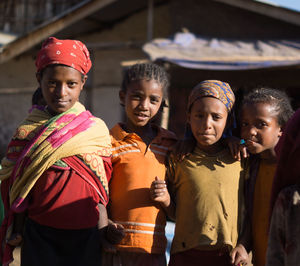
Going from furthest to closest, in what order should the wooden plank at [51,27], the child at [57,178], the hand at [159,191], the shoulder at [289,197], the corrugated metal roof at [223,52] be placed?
Result: the wooden plank at [51,27] → the corrugated metal roof at [223,52] → the hand at [159,191] → the child at [57,178] → the shoulder at [289,197]

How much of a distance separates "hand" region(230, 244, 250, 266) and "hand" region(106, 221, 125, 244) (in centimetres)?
62

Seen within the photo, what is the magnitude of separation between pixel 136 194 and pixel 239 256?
2.18ft

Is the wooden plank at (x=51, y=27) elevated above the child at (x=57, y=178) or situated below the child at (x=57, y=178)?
above

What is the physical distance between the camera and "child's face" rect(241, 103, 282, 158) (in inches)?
87.1

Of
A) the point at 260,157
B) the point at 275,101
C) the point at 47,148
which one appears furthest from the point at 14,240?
the point at 275,101

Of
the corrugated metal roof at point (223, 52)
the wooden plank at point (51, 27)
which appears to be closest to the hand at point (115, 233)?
the corrugated metal roof at point (223, 52)

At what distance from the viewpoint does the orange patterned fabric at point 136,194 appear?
2.16 m

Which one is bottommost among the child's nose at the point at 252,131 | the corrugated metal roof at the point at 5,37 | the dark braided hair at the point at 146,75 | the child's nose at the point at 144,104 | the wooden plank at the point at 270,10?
the child's nose at the point at 252,131

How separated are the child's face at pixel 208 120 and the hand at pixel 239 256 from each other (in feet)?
2.01

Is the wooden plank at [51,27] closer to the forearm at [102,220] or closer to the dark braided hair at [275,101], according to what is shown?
the dark braided hair at [275,101]

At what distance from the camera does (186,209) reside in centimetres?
221

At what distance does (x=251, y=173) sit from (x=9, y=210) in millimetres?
1385

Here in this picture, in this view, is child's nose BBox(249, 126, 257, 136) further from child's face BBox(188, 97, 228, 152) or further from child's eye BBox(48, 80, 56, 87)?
child's eye BBox(48, 80, 56, 87)

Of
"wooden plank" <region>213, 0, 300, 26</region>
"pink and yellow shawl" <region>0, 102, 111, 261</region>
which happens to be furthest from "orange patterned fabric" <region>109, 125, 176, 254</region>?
"wooden plank" <region>213, 0, 300, 26</region>
